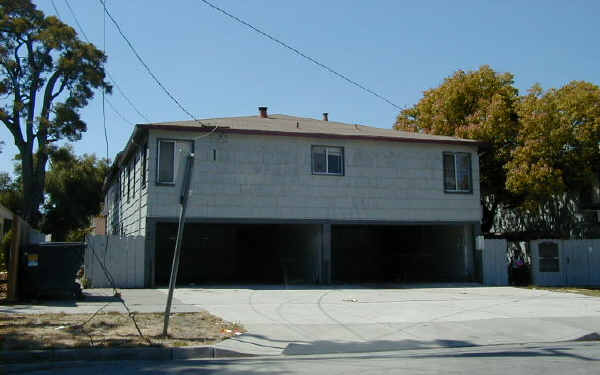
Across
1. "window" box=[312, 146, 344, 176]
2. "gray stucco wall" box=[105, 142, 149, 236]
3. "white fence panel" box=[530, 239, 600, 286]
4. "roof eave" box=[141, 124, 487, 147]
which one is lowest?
"white fence panel" box=[530, 239, 600, 286]

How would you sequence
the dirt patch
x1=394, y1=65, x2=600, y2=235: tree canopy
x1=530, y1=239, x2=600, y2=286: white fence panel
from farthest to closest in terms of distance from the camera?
x1=394, y1=65, x2=600, y2=235: tree canopy
x1=530, y1=239, x2=600, y2=286: white fence panel
the dirt patch

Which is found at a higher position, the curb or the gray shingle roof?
the gray shingle roof

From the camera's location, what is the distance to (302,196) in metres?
19.8

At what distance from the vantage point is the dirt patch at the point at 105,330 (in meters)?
8.28

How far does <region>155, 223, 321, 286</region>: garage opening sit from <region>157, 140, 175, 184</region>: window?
15.0ft

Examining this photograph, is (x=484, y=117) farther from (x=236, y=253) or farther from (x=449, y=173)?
(x=236, y=253)

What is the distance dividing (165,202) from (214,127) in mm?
2873

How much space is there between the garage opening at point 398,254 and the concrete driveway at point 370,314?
4760 mm

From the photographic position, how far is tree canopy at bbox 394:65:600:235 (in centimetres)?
2228

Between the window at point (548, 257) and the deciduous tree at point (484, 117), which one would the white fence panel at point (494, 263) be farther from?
the deciduous tree at point (484, 117)

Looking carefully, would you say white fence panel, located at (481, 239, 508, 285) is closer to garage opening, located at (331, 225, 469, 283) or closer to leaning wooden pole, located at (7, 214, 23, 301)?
garage opening, located at (331, 225, 469, 283)

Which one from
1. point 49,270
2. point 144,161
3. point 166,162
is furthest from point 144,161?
point 49,270

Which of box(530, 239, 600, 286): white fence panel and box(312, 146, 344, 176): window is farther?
box(530, 239, 600, 286): white fence panel

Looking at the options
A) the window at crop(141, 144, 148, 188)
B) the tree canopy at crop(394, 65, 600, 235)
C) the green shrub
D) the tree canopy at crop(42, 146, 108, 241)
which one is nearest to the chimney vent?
the window at crop(141, 144, 148, 188)
